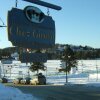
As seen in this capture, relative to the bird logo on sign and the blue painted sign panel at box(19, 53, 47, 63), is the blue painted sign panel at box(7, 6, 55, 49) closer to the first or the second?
the bird logo on sign

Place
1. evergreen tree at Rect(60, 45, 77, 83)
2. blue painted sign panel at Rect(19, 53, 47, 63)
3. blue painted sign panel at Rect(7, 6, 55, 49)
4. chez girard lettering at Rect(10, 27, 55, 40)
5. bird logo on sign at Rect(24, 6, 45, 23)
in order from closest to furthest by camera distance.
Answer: blue painted sign panel at Rect(7, 6, 55, 49)
chez girard lettering at Rect(10, 27, 55, 40)
bird logo on sign at Rect(24, 6, 45, 23)
blue painted sign panel at Rect(19, 53, 47, 63)
evergreen tree at Rect(60, 45, 77, 83)

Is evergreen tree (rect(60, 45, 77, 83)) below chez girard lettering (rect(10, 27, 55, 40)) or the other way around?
below


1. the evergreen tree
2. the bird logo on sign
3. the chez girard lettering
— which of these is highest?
the bird logo on sign

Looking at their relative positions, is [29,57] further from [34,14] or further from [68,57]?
[68,57]

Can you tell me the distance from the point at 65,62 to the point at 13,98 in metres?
29.6

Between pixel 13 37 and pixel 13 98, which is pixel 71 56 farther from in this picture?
pixel 13 37

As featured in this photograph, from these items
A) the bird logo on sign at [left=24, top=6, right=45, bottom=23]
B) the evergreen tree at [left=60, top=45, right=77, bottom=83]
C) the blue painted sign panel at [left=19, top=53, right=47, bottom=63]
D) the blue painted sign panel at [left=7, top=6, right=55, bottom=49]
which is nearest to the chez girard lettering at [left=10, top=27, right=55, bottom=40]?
the blue painted sign panel at [left=7, top=6, right=55, bottom=49]

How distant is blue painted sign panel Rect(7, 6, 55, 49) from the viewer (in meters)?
14.7

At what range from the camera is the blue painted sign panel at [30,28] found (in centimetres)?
1474

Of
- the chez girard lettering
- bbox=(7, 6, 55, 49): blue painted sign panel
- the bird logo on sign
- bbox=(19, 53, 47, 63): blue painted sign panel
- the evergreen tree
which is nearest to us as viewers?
bbox=(7, 6, 55, 49): blue painted sign panel

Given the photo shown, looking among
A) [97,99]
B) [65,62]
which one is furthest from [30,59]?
[65,62]

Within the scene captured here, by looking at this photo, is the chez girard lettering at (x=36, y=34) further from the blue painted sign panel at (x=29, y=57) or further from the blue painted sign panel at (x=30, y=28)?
the blue painted sign panel at (x=29, y=57)

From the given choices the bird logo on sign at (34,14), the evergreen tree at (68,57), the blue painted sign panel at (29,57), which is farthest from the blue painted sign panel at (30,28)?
the evergreen tree at (68,57)

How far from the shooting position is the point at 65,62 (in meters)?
51.5
